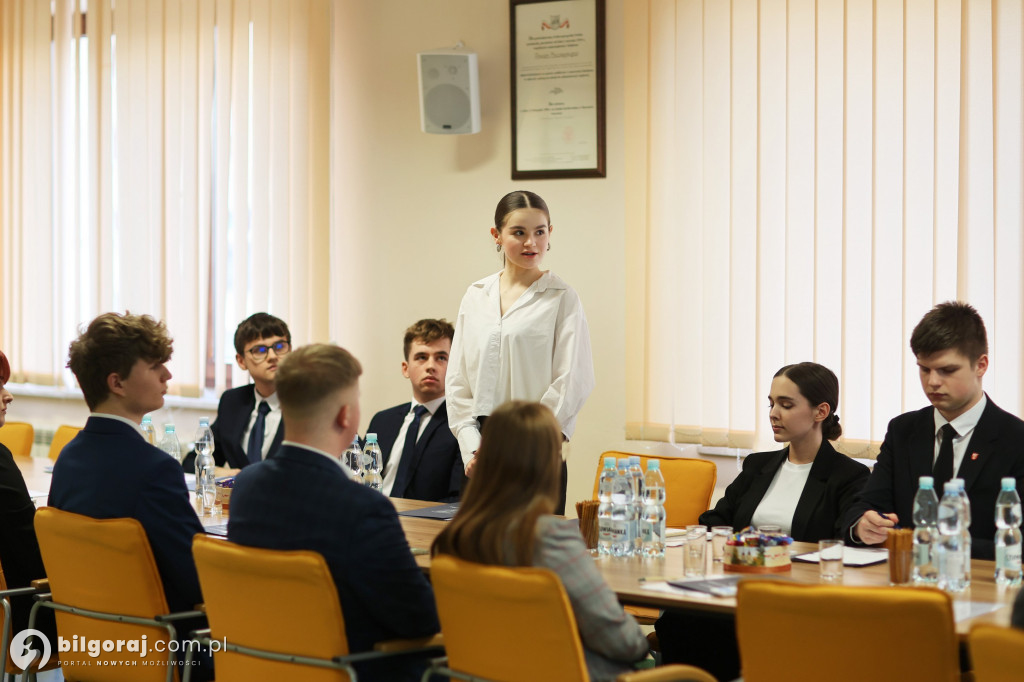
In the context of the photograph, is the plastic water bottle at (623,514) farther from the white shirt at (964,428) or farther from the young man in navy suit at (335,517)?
the white shirt at (964,428)

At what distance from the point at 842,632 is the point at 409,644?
3.12ft

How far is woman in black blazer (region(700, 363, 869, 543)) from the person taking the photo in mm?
3373

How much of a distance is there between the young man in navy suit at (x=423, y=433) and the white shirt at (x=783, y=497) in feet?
3.86

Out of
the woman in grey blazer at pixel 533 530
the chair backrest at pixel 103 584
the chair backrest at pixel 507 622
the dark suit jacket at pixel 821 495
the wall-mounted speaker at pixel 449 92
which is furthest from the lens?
the wall-mounted speaker at pixel 449 92

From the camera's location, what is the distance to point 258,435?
16.2 ft

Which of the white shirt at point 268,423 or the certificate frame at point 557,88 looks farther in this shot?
the certificate frame at point 557,88

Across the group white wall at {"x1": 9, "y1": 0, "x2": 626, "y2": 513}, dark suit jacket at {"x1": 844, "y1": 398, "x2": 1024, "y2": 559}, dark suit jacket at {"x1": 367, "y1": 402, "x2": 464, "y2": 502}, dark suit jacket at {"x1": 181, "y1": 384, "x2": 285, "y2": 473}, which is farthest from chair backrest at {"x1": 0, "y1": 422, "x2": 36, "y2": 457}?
dark suit jacket at {"x1": 844, "y1": 398, "x2": 1024, "y2": 559}

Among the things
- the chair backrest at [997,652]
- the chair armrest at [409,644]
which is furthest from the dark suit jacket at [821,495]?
the chair backrest at [997,652]

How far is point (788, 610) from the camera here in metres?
2.02

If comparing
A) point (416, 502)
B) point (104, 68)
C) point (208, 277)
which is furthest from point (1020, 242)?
point (104, 68)

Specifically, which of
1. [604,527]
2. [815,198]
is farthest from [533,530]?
[815,198]

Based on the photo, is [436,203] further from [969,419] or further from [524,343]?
[969,419]

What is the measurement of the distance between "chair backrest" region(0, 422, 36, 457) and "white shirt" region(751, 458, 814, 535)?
3879 mm

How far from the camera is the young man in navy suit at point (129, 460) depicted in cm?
285
